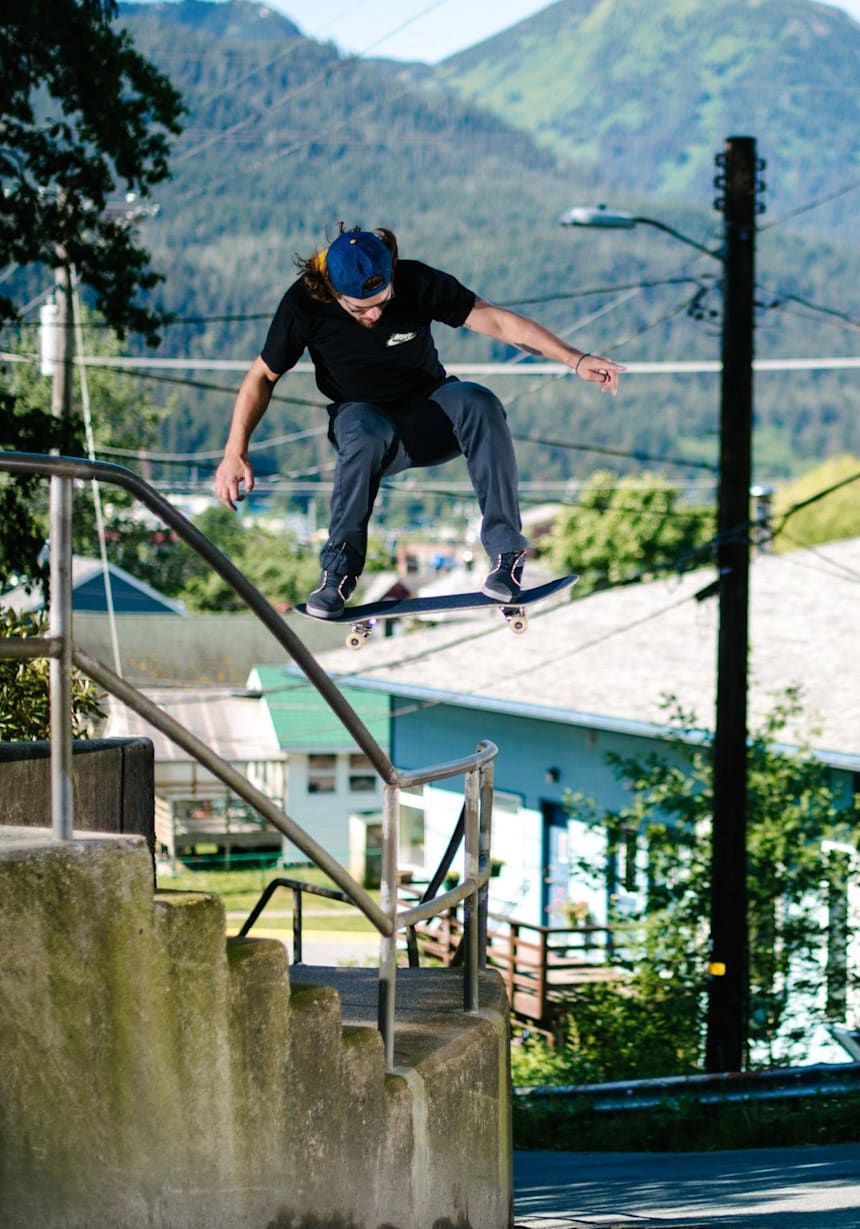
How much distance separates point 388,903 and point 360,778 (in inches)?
1379

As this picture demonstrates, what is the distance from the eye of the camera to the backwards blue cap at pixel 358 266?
6219 millimetres

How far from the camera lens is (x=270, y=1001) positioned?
5.52 metres

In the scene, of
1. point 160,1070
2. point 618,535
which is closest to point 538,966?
point 160,1070

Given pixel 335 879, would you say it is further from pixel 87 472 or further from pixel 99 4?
pixel 99 4

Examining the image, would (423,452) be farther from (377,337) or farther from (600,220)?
(600,220)

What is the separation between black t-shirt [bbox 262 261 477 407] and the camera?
6500mm

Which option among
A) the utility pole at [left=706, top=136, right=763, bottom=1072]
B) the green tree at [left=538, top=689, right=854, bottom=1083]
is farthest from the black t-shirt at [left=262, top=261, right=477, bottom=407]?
the green tree at [left=538, top=689, right=854, bottom=1083]

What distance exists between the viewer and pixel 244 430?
676 cm

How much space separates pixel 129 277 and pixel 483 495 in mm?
8630

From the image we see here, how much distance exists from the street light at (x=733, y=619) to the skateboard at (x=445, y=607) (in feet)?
28.1

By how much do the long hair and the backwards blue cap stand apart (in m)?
0.09

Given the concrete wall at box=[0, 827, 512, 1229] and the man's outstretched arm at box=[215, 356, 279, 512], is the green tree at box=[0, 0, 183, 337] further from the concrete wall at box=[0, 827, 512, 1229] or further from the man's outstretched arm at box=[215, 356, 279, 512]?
the concrete wall at box=[0, 827, 512, 1229]

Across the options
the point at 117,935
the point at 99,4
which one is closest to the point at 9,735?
the point at 117,935

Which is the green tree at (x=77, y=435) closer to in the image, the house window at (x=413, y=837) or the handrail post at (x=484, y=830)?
the handrail post at (x=484, y=830)
